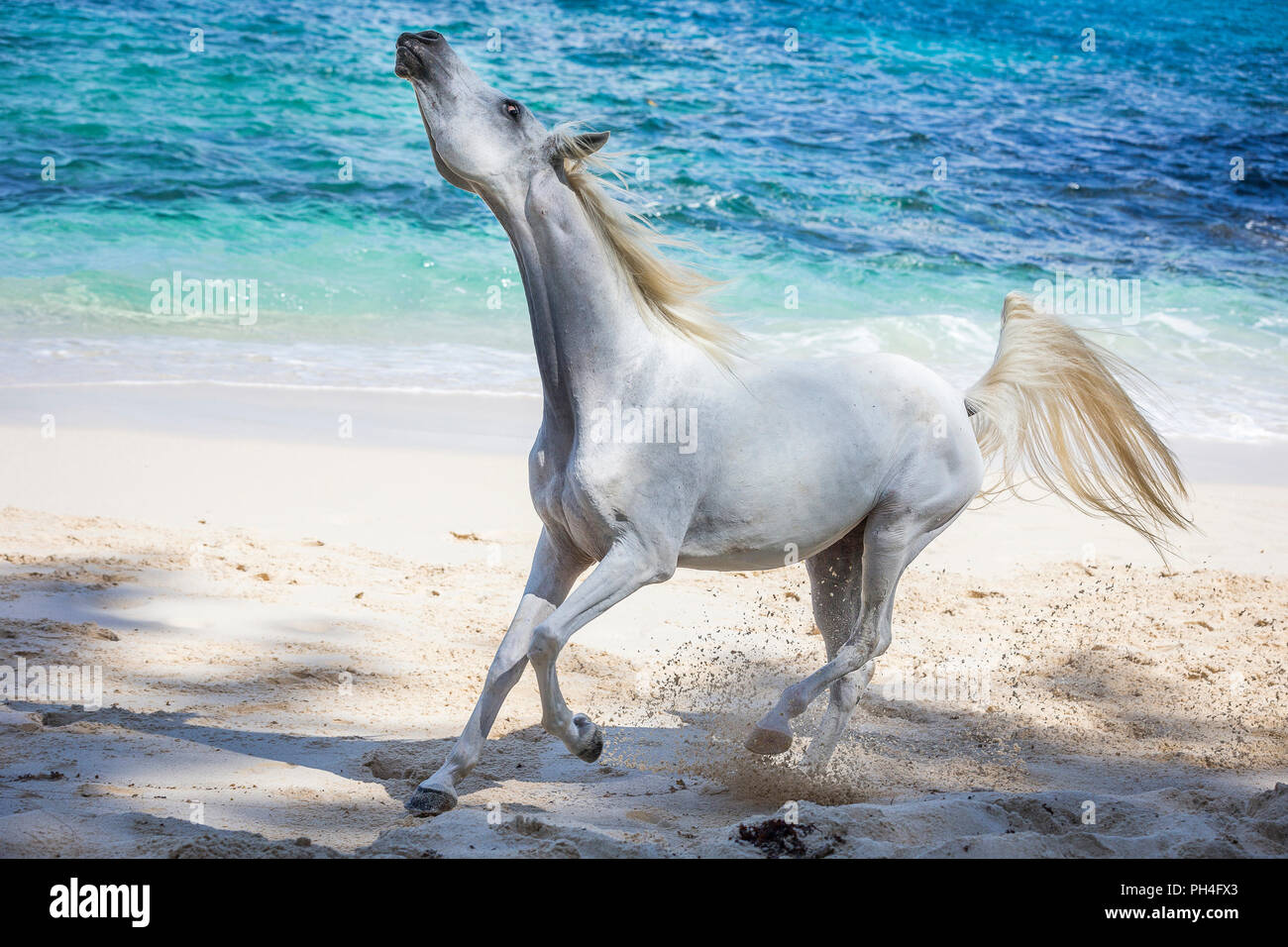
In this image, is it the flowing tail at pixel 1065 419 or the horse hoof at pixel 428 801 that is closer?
the horse hoof at pixel 428 801

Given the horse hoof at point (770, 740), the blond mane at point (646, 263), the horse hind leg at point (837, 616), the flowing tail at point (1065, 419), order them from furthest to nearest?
the flowing tail at point (1065, 419) → the horse hind leg at point (837, 616) → the horse hoof at point (770, 740) → the blond mane at point (646, 263)

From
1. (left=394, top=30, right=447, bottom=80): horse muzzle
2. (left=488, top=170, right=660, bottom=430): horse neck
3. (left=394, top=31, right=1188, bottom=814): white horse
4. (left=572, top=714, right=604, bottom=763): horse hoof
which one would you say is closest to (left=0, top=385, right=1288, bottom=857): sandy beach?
(left=572, top=714, right=604, bottom=763): horse hoof

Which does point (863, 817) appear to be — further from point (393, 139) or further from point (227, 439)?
point (393, 139)

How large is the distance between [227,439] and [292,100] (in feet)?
38.0

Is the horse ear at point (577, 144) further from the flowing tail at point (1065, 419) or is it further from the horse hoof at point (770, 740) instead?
the horse hoof at point (770, 740)

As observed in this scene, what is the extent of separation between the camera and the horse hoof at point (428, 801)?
2.85m

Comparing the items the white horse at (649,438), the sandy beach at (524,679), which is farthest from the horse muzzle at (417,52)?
the sandy beach at (524,679)

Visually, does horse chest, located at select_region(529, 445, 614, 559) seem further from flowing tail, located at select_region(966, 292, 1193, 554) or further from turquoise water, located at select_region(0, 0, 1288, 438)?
turquoise water, located at select_region(0, 0, 1288, 438)

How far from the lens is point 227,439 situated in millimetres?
6520

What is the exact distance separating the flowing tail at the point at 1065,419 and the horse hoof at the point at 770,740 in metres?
Result: 1.13

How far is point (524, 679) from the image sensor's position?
13.6 feet

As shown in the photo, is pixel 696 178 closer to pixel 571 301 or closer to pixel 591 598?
pixel 571 301

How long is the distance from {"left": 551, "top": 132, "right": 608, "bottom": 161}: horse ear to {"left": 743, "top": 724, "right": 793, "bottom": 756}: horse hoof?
1628 millimetres

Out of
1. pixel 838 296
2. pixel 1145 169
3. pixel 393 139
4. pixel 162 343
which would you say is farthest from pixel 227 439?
pixel 1145 169
